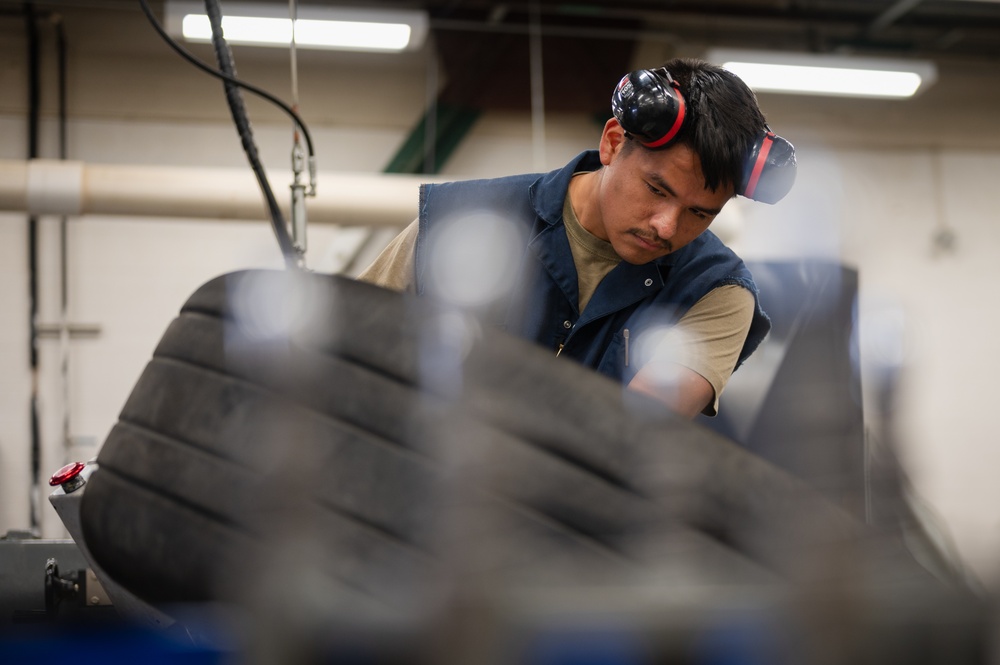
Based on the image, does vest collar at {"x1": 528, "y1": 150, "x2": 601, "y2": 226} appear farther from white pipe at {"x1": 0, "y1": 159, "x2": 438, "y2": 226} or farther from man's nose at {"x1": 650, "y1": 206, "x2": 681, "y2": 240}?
white pipe at {"x1": 0, "y1": 159, "x2": 438, "y2": 226}

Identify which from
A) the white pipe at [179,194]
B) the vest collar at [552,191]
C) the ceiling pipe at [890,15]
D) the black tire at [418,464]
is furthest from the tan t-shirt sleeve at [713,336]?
the ceiling pipe at [890,15]

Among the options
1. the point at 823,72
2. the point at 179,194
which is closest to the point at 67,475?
the point at 179,194

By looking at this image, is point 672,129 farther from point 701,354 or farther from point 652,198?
point 701,354

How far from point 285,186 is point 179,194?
0.42 m

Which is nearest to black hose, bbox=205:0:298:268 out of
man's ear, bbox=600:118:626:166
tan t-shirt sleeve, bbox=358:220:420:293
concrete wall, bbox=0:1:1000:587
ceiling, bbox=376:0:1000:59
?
tan t-shirt sleeve, bbox=358:220:420:293

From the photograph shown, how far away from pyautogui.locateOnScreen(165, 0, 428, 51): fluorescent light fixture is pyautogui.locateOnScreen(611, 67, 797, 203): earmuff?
285 centimetres

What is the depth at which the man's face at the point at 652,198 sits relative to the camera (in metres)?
1.09

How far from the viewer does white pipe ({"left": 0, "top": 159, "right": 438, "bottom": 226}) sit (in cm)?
334

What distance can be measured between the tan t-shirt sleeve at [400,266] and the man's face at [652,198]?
277mm

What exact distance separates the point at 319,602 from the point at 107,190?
344 cm

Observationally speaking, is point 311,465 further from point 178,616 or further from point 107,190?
point 107,190

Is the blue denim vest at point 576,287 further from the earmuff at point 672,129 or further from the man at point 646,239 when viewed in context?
the earmuff at point 672,129

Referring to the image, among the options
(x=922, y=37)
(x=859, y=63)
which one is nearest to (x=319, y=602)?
(x=859, y=63)

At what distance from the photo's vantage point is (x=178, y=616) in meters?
0.52
